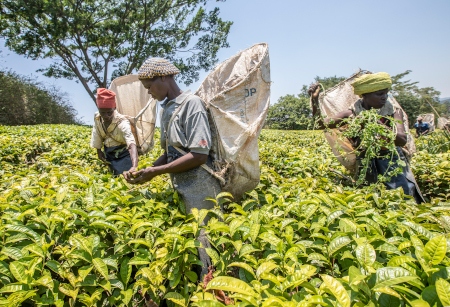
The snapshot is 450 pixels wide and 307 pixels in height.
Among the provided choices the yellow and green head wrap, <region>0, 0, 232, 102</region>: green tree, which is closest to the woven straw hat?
the yellow and green head wrap

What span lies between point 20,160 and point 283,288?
4.86 metres

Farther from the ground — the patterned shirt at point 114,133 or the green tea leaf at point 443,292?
the patterned shirt at point 114,133

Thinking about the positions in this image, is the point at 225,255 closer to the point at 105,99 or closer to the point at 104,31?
the point at 105,99

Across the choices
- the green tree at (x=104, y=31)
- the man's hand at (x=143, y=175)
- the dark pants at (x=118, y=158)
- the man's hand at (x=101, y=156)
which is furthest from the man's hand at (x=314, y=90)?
the green tree at (x=104, y=31)

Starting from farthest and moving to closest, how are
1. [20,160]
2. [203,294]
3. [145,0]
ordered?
[145,0], [20,160], [203,294]

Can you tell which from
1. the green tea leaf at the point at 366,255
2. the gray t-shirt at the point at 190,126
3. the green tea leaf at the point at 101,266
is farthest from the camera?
the gray t-shirt at the point at 190,126

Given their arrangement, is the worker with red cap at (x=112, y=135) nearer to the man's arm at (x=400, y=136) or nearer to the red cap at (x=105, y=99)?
the red cap at (x=105, y=99)

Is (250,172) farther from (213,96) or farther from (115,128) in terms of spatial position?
(115,128)

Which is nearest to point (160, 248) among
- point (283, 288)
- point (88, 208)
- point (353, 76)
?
point (88, 208)

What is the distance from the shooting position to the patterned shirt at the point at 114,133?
3291 millimetres

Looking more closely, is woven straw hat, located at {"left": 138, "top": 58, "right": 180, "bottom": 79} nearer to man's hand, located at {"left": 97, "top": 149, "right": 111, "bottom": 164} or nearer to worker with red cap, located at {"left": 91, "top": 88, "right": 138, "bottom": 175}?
worker with red cap, located at {"left": 91, "top": 88, "right": 138, "bottom": 175}

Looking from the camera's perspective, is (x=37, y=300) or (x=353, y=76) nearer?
(x=37, y=300)

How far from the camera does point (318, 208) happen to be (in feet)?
5.86

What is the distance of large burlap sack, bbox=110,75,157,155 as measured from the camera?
3.46m
